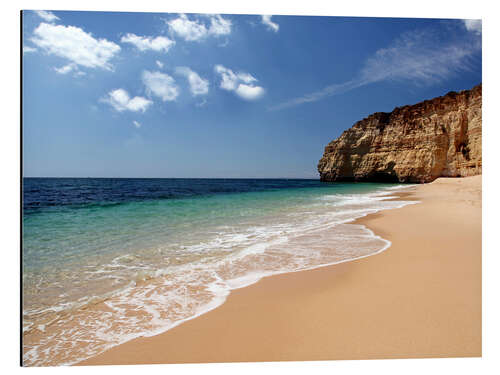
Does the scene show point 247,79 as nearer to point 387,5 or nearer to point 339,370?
point 387,5

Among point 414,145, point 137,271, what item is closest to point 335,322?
point 137,271

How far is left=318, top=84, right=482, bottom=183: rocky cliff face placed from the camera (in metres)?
23.0

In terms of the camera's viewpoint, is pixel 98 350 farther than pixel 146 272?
No

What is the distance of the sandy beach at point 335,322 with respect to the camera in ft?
4.83

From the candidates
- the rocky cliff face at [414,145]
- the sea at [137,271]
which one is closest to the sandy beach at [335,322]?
the sea at [137,271]

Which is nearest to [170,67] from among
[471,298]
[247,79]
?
[247,79]

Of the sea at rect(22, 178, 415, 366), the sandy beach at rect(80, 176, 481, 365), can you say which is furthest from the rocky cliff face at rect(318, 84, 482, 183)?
the sandy beach at rect(80, 176, 481, 365)

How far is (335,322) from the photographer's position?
1614mm

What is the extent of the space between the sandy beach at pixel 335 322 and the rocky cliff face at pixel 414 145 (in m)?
22.3

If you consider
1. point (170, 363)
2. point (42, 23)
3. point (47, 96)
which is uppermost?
point (42, 23)

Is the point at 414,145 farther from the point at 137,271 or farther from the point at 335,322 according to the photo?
the point at 137,271

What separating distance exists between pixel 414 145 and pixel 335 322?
34.9 metres
